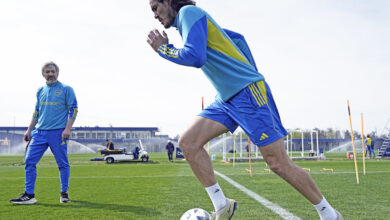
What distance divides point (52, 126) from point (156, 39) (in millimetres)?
3179

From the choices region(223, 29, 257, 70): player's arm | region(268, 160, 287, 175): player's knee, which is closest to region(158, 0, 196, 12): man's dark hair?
region(223, 29, 257, 70): player's arm

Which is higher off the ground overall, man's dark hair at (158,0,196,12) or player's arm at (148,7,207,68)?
man's dark hair at (158,0,196,12)

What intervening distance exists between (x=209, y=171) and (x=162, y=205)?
1945 millimetres

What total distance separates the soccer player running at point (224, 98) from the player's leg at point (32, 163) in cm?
320

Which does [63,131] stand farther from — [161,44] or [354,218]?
[354,218]

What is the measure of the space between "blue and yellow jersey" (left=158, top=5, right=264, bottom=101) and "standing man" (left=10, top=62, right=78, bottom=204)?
3.22 metres

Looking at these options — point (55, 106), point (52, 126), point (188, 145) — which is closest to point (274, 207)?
point (188, 145)

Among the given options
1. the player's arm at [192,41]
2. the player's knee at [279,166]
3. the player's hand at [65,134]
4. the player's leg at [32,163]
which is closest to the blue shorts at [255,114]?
the player's knee at [279,166]

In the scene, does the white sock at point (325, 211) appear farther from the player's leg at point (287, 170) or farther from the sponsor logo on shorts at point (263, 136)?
the sponsor logo on shorts at point (263, 136)

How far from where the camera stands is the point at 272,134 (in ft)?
8.86

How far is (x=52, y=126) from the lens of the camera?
17.6 ft

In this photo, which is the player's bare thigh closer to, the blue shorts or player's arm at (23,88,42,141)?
the blue shorts

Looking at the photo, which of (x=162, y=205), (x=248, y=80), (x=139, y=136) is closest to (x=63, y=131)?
(x=162, y=205)

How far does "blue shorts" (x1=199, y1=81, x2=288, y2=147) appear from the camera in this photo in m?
2.70
